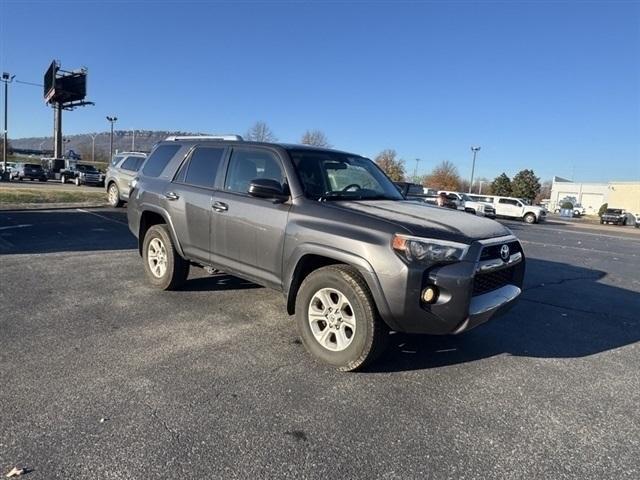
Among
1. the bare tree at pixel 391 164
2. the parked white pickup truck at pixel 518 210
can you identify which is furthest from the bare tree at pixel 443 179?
the parked white pickup truck at pixel 518 210

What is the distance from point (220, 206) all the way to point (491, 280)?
2789 mm

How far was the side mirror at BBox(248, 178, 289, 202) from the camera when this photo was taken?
4.22 m

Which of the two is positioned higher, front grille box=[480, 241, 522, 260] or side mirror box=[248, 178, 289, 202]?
side mirror box=[248, 178, 289, 202]

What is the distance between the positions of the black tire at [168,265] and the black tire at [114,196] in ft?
37.0

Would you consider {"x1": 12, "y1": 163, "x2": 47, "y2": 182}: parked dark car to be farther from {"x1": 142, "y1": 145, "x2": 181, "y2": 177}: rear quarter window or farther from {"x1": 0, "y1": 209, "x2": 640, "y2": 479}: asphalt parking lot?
{"x1": 142, "y1": 145, "x2": 181, "y2": 177}: rear quarter window

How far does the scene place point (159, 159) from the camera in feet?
20.4

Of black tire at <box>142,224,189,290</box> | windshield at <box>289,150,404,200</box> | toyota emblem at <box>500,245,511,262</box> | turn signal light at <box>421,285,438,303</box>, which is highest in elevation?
windshield at <box>289,150,404,200</box>

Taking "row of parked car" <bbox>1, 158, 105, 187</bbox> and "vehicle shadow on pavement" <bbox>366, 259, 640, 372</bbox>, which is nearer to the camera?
"vehicle shadow on pavement" <bbox>366, 259, 640, 372</bbox>

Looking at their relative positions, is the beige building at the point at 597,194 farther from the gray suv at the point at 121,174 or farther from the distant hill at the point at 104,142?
the distant hill at the point at 104,142

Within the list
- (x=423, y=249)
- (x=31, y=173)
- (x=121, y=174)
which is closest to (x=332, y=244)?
(x=423, y=249)

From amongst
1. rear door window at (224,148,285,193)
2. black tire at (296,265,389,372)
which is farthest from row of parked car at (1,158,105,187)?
black tire at (296,265,389,372)

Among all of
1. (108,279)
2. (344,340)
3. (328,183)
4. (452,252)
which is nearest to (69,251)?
(108,279)

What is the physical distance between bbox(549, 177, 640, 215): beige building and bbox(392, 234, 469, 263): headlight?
7759 centimetres

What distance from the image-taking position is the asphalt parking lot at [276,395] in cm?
266
